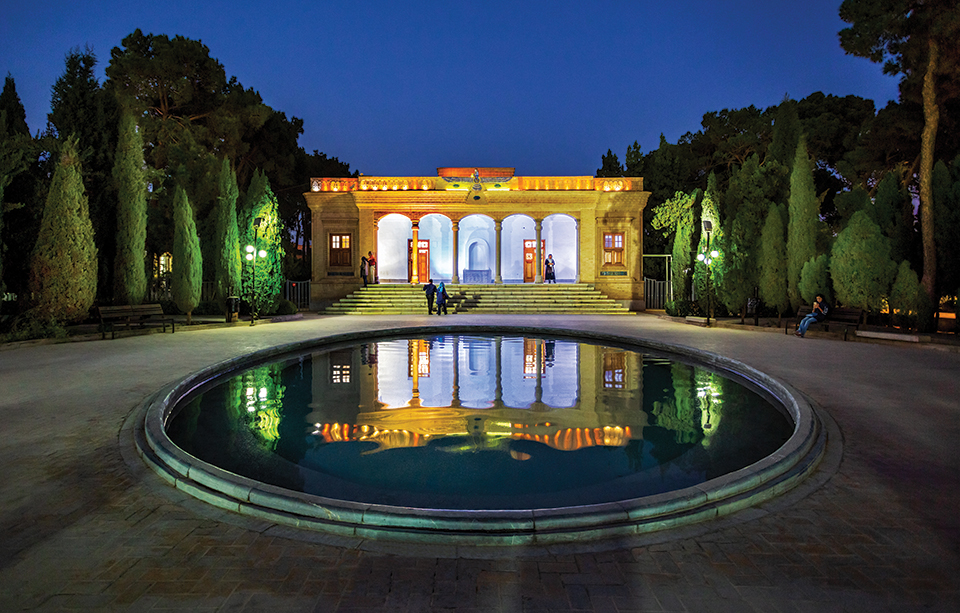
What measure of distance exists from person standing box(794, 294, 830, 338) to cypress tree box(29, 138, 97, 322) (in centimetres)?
1862

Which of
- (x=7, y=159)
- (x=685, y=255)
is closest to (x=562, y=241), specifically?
(x=685, y=255)

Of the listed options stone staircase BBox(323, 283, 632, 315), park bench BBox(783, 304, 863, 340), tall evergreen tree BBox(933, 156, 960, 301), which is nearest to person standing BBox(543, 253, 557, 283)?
stone staircase BBox(323, 283, 632, 315)

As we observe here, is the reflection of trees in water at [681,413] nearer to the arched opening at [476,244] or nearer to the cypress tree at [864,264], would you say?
the cypress tree at [864,264]

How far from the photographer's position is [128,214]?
50.9 feet

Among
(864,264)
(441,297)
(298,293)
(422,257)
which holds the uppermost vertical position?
(422,257)

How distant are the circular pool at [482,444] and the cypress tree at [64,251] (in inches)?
255

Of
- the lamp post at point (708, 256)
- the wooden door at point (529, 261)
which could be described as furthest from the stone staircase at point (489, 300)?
the lamp post at point (708, 256)

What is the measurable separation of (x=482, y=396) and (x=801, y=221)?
45.5ft

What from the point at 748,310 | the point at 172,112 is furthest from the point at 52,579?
the point at 172,112

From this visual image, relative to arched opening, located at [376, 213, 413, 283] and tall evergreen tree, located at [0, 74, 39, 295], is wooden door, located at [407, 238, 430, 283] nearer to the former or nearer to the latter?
arched opening, located at [376, 213, 413, 283]

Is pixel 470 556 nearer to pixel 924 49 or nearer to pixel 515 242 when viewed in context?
pixel 924 49

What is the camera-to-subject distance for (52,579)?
2721 mm

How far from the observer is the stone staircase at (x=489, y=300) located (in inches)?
897

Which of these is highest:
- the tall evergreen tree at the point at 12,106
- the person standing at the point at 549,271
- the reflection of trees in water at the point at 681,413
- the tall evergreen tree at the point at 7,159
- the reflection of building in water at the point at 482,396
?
the tall evergreen tree at the point at 12,106
